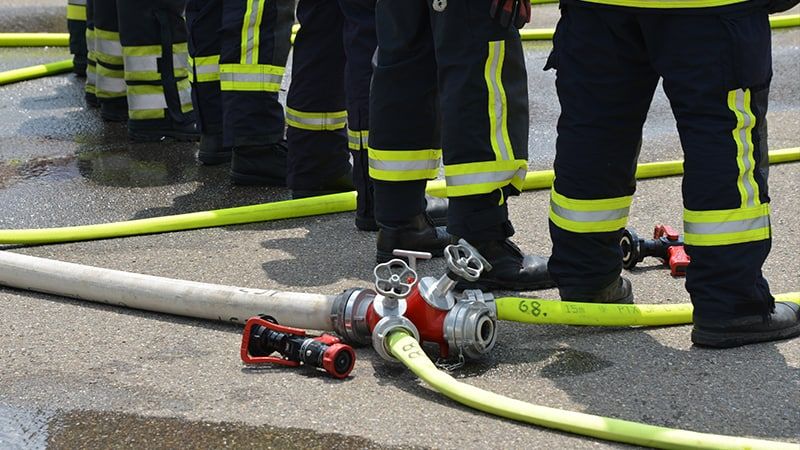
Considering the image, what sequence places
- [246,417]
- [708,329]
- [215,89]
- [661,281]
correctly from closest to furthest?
[246,417]
[708,329]
[661,281]
[215,89]

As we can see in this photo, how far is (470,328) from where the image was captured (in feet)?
11.3

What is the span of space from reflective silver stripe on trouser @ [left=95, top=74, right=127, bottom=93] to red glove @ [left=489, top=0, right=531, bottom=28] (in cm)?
342

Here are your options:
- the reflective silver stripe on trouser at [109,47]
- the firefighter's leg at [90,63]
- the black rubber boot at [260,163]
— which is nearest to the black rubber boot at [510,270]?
the black rubber boot at [260,163]

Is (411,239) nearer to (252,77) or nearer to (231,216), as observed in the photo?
(231,216)

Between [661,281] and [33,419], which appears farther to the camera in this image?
[661,281]

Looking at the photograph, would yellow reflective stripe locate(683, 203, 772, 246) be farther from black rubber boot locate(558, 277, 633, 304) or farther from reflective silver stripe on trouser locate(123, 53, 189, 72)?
reflective silver stripe on trouser locate(123, 53, 189, 72)

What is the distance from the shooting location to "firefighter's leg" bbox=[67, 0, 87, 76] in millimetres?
7516

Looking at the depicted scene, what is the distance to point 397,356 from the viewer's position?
3418 millimetres

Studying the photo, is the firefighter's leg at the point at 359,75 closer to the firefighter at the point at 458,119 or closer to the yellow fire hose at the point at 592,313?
the firefighter at the point at 458,119

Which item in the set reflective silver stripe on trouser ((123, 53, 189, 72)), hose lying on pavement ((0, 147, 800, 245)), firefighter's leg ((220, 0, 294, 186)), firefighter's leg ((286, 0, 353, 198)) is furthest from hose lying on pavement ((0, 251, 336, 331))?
reflective silver stripe on trouser ((123, 53, 189, 72))

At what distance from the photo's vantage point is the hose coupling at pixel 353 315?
11.8ft

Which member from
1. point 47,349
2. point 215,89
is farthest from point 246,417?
point 215,89

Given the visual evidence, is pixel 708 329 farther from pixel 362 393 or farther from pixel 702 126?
pixel 362 393

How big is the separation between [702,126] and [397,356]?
3.44 feet
